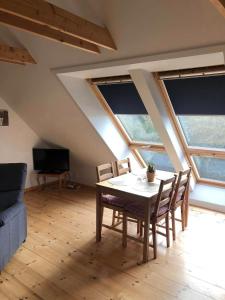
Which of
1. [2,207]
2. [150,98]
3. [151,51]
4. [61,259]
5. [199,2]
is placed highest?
[199,2]

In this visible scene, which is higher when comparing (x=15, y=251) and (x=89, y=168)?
(x=89, y=168)

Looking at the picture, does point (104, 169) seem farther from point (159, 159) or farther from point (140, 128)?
point (159, 159)

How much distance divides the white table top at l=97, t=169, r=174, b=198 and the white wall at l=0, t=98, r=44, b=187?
2.63 meters

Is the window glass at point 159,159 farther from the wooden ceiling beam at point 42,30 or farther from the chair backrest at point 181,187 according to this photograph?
the wooden ceiling beam at point 42,30

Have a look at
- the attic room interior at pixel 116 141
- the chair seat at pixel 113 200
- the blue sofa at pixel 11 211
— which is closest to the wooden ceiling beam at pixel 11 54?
the attic room interior at pixel 116 141

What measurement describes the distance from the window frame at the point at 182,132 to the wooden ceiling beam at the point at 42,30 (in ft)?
3.22

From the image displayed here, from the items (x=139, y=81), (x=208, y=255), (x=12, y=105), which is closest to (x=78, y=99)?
(x=139, y=81)

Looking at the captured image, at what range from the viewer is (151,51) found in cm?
273

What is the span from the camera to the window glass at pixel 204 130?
370cm

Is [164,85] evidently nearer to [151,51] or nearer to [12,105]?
[151,51]

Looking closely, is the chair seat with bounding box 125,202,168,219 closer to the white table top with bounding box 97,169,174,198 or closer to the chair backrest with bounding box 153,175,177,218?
the chair backrest with bounding box 153,175,177,218

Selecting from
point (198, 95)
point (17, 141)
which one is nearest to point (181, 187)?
point (198, 95)

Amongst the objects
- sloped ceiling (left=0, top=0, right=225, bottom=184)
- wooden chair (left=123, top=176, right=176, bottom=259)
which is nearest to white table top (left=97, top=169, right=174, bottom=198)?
wooden chair (left=123, top=176, right=176, bottom=259)

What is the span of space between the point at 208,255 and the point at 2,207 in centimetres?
249
